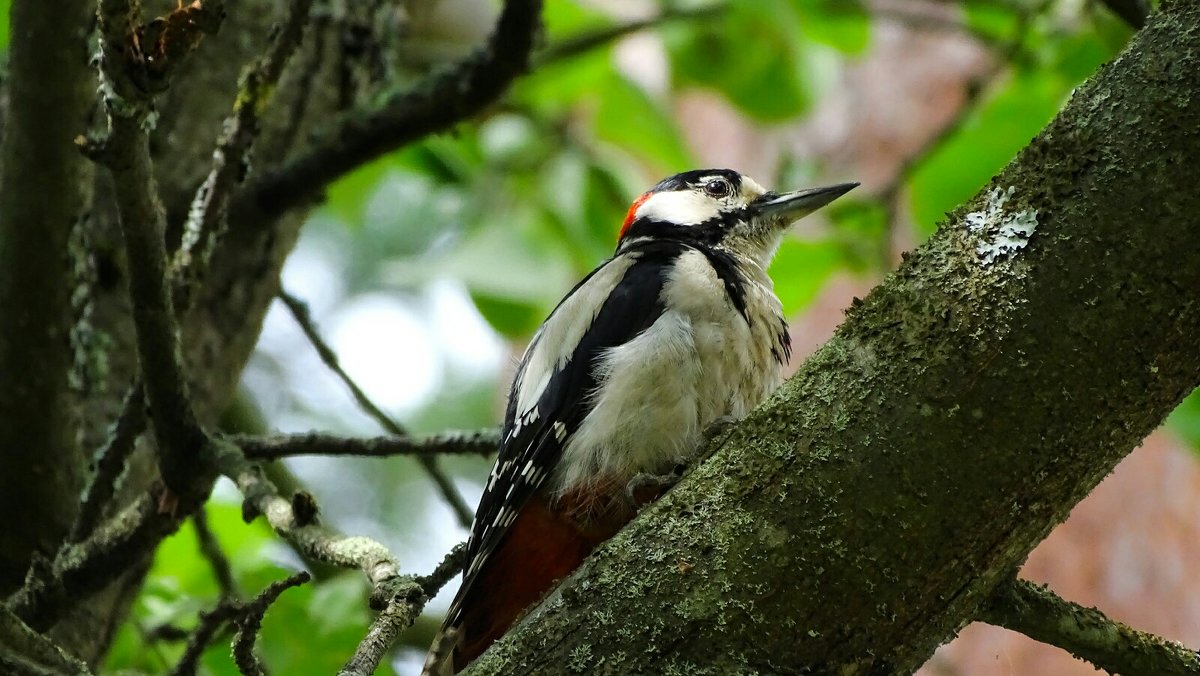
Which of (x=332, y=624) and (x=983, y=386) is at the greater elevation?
(x=332, y=624)

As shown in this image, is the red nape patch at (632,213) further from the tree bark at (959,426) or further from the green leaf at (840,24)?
the tree bark at (959,426)

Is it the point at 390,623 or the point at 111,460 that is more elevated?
the point at 111,460

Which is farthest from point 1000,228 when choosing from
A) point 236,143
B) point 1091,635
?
point 236,143

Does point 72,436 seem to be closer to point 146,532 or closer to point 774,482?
point 146,532

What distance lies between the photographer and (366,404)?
108 inches

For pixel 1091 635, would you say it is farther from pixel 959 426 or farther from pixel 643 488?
pixel 643 488

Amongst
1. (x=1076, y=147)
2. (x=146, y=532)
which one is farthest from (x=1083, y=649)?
(x=146, y=532)

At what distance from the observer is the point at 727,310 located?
8.34 ft

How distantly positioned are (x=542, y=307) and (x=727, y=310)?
0.80 metres

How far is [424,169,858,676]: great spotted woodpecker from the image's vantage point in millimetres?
2348

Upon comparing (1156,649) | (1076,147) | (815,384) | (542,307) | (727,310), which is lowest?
(1156,649)

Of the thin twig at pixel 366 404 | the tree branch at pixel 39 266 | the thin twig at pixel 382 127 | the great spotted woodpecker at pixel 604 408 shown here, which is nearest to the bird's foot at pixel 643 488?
the great spotted woodpecker at pixel 604 408

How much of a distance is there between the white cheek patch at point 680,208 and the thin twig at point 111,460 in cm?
160

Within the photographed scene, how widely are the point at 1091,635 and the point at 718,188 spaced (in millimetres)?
1992
